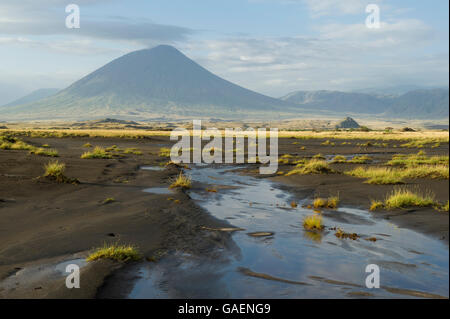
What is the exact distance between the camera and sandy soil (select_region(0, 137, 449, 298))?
27.3 feet

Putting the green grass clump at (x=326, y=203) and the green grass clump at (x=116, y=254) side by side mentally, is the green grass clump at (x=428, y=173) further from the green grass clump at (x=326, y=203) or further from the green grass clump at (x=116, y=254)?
the green grass clump at (x=116, y=254)

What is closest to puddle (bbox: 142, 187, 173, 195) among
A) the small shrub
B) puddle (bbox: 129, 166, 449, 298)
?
puddle (bbox: 129, 166, 449, 298)

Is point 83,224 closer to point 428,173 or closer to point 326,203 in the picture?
point 326,203

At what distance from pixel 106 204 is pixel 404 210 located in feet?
34.9

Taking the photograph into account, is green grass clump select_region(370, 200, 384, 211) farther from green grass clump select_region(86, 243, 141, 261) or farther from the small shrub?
green grass clump select_region(86, 243, 141, 261)

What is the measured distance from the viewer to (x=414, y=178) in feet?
66.4

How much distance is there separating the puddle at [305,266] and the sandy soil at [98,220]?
28.2 inches

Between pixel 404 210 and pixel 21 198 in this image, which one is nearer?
pixel 404 210

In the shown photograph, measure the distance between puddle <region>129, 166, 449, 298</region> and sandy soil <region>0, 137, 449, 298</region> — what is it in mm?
715

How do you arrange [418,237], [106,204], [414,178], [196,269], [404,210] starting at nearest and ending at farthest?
[196,269] < [418,237] < [404,210] < [106,204] < [414,178]

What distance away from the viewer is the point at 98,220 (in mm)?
12492
